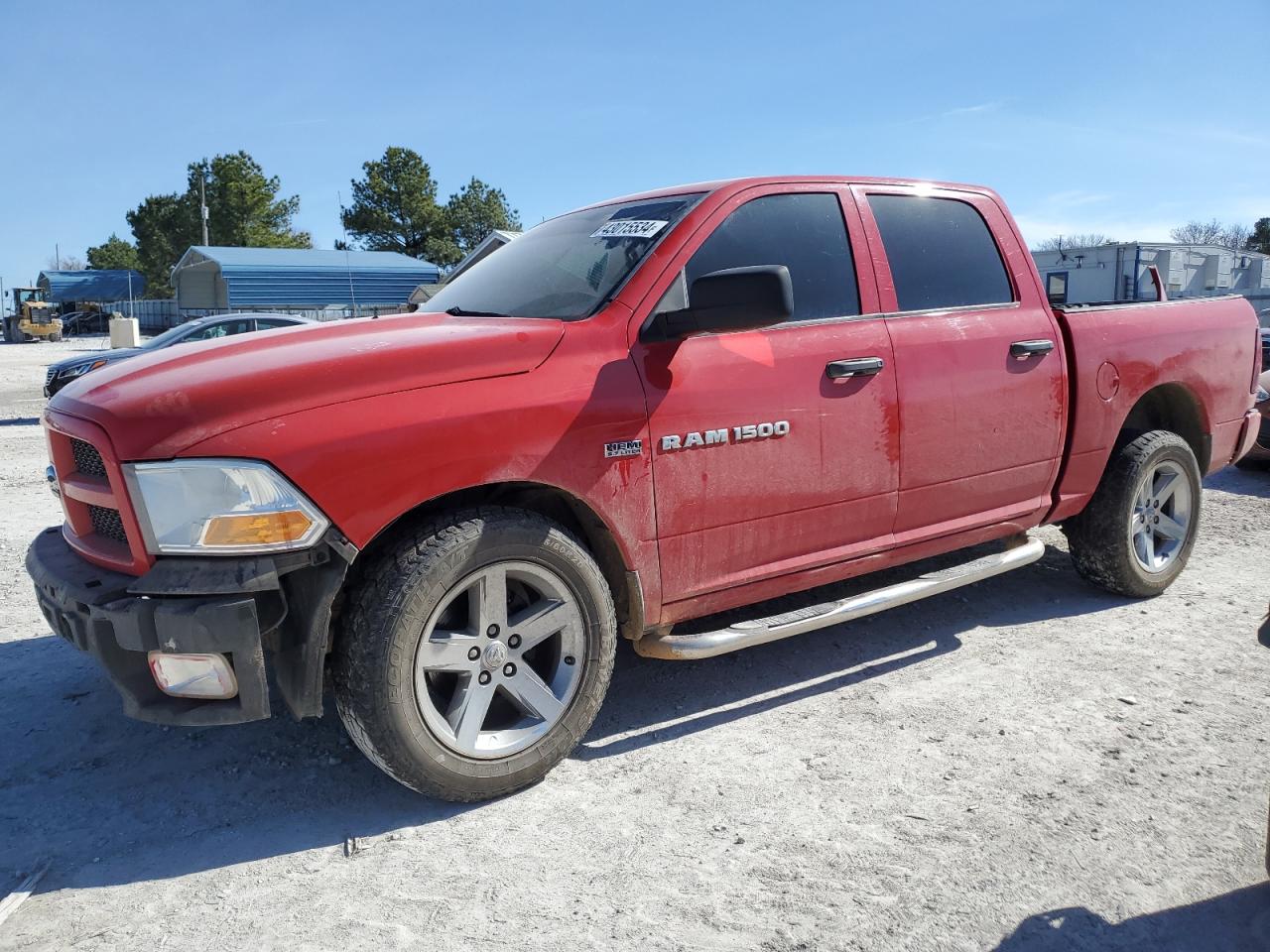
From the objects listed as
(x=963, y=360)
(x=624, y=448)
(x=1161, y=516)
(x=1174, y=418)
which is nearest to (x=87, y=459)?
(x=624, y=448)

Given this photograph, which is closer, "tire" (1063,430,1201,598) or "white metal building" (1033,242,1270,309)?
"tire" (1063,430,1201,598)

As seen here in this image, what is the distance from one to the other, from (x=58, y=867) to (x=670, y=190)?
10.0 feet

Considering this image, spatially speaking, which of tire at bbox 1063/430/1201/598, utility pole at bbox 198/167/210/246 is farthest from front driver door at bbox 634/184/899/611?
utility pole at bbox 198/167/210/246

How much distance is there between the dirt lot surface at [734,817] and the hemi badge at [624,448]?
3.51 feet

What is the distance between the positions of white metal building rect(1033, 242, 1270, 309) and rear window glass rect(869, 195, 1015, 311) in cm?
2083

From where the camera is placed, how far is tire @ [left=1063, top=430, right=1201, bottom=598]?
464 cm

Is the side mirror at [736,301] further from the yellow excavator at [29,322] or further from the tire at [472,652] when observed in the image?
the yellow excavator at [29,322]

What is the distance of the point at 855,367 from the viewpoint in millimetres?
3547

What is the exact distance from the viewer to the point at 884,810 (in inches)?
114

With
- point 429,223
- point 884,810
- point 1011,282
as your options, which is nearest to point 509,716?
point 884,810

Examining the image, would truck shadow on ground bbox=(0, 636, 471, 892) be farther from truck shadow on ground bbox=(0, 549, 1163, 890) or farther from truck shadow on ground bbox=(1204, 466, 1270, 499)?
truck shadow on ground bbox=(1204, 466, 1270, 499)

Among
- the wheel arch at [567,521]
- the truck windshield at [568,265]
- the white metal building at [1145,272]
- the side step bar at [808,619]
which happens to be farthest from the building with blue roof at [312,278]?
the wheel arch at [567,521]

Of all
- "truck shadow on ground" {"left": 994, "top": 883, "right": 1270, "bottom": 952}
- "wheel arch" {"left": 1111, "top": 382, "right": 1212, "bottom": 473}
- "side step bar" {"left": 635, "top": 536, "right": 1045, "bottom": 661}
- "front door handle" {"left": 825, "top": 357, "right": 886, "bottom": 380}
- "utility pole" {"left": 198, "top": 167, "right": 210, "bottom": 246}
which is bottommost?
"truck shadow on ground" {"left": 994, "top": 883, "right": 1270, "bottom": 952}

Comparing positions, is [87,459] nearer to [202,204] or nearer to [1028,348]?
[1028,348]
